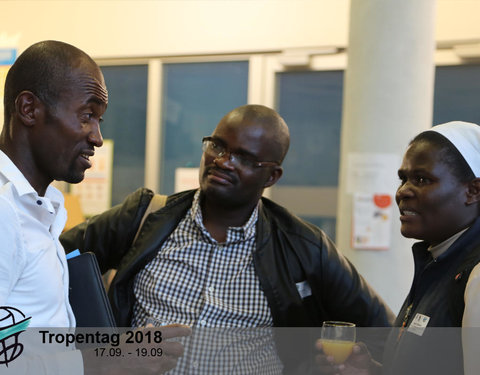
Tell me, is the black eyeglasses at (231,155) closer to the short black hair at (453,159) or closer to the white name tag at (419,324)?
the short black hair at (453,159)

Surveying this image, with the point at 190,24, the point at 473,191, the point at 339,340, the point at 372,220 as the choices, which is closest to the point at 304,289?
the point at 339,340

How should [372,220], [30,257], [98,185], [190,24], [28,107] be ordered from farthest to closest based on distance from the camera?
[98,185], [190,24], [372,220], [28,107], [30,257]

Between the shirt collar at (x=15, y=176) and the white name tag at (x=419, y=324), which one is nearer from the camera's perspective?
the shirt collar at (x=15, y=176)

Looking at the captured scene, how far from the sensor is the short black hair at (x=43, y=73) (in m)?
1.52

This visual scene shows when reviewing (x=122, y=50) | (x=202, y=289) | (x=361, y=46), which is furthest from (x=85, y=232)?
(x=122, y=50)

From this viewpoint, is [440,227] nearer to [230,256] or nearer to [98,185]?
[230,256]

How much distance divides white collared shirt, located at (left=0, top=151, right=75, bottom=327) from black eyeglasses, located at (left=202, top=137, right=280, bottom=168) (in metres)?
1.16

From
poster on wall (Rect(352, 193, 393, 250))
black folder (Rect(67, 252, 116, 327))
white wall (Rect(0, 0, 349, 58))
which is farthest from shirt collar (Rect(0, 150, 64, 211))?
white wall (Rect(0, 0, 349, 58))

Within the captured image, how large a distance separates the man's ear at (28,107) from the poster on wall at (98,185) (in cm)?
387

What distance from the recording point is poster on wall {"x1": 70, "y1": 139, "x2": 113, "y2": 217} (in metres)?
5.33

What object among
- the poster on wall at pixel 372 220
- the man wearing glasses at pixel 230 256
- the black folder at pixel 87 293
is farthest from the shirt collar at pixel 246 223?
the poster on wall at pixel 372 220

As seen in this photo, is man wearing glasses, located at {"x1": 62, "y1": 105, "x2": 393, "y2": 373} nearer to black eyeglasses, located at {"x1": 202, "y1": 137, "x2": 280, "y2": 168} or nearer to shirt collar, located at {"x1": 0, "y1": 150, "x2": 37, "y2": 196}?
black eyeglasses, located at {"x1": 202, "y1": 137, "x2": 280, "y2": 168}

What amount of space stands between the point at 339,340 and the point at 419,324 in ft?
1.17

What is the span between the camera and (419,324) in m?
1.78
